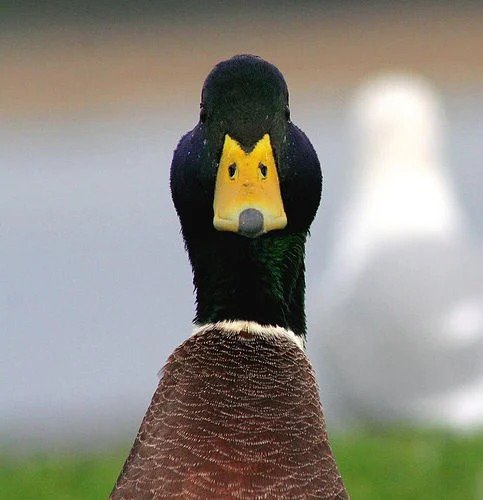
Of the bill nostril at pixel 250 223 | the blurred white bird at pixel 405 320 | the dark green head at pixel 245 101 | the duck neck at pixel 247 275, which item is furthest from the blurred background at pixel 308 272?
the bill nostril at pixel 250 223

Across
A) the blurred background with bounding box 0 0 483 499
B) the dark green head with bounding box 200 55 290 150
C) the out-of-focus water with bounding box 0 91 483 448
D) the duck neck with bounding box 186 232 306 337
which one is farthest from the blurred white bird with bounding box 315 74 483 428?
the dark green head with bounding box 200 55 290 150

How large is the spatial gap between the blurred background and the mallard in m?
2.28

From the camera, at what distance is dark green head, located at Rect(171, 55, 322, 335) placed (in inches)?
104

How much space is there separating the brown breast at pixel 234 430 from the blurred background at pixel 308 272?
2313 millimetres

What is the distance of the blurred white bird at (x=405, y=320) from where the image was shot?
630 centimetres

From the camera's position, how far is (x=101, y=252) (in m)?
8.92

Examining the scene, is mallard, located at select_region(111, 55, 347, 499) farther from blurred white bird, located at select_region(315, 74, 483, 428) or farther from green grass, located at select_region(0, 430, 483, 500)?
blurred white bird, located at select_region(315, 74, 483, 428)

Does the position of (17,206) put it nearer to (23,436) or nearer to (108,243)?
(108,243)

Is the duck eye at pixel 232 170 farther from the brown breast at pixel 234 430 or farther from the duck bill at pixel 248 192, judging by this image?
the brown breast at pixel 234 430

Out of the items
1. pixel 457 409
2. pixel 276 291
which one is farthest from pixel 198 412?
pixel 457 409

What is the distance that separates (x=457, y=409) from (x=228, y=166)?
369 centimetres

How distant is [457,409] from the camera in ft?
20.5

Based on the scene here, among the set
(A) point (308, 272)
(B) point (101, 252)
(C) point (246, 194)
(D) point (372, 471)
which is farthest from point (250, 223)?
(B) point (101, 252)

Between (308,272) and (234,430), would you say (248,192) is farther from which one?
(308,272)
